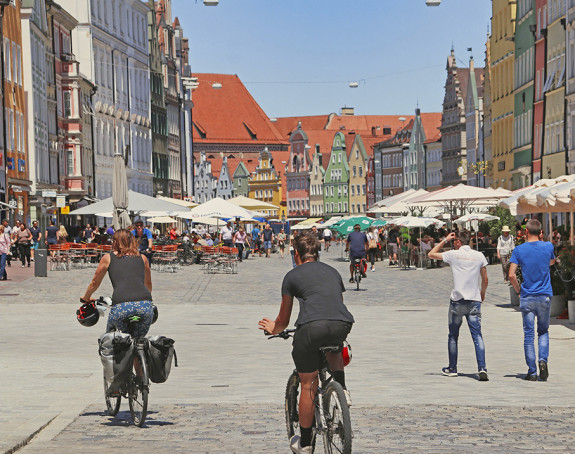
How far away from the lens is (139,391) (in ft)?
34.4

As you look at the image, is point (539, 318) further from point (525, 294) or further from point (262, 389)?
point (262, 389)

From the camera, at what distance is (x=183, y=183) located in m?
126

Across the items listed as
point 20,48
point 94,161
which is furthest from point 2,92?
point 94,161

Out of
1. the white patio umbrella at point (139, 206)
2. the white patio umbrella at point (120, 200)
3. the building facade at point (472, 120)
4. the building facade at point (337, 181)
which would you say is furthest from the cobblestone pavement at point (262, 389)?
the building facade at point (337, 181)

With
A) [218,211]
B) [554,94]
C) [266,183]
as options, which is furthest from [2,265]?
[266,183]

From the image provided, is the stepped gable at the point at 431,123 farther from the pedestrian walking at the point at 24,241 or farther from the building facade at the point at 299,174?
the pedestrian walking at the point at 24,241

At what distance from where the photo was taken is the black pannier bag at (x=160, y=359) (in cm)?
1059

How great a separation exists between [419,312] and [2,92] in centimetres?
3534

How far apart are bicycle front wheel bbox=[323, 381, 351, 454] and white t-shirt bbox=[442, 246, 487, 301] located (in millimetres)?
6115

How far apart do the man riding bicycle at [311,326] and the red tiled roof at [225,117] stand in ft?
599

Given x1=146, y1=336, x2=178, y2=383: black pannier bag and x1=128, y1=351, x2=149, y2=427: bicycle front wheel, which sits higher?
x1=146, y1=336, x2=178, y2=383: black pannier bag

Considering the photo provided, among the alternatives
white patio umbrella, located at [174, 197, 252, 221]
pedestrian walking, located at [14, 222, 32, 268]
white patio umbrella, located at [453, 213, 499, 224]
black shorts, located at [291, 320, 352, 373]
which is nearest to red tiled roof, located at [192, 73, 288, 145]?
white patio umbrella, located at [174, 197, 252, 221]

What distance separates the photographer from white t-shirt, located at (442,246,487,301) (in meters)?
14.0

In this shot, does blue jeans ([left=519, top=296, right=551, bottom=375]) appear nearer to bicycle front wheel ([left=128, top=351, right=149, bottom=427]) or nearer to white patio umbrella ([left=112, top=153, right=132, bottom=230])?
bicycle front wheel ([left=128, top=351, right=149, bottom=427])
